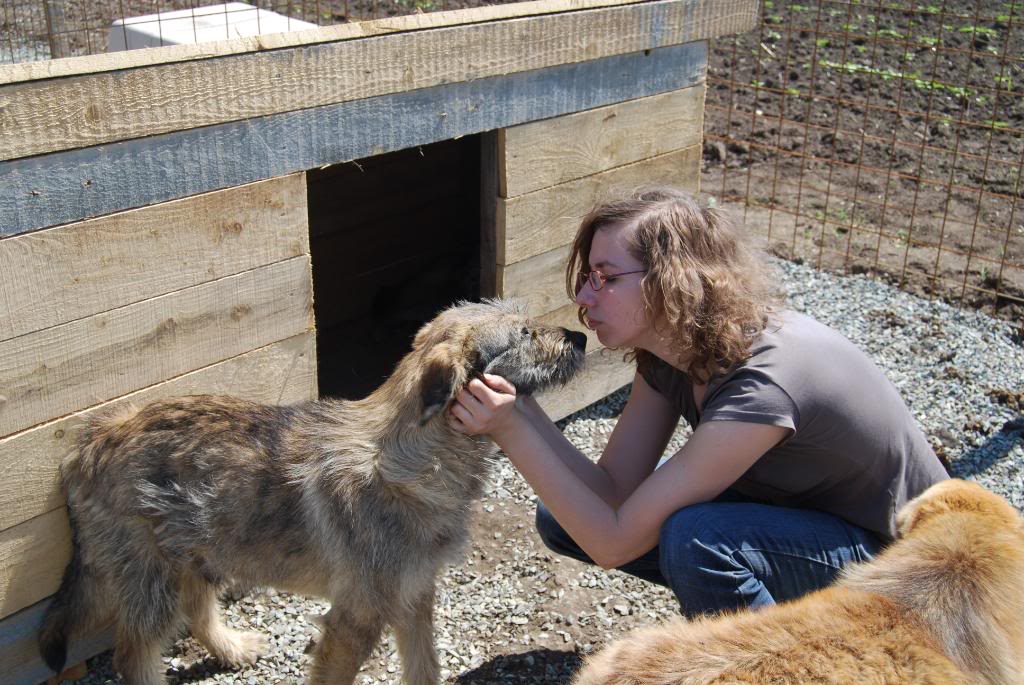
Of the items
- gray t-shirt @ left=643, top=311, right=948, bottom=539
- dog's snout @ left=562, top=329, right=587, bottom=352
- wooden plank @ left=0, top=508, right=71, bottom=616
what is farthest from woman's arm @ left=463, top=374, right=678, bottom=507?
wooden plank @ left=0, top=508, right=71, bottom=616

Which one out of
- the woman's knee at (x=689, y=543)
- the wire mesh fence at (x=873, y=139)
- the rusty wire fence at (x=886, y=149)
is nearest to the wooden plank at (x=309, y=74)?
the wire mesh fence at (x=873, y=139)

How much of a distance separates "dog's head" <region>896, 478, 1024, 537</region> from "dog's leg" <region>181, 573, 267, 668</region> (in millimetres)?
2562

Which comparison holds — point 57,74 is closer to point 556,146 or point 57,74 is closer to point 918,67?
point 556,146

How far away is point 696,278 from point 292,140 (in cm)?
169

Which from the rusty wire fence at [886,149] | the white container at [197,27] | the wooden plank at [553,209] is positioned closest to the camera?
the white container at [197,27]

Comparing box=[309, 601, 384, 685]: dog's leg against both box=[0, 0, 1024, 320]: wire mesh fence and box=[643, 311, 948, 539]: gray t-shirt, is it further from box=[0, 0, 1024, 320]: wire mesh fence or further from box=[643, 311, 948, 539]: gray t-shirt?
box=[0, 0, 1024, 320]: wire mesh fence

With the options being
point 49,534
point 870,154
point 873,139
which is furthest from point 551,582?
point 870,154

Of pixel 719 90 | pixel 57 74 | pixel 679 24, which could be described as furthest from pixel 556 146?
pixel 719 90

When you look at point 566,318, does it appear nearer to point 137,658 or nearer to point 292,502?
point 292,502

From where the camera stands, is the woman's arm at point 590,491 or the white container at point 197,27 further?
the white container at point 197,27

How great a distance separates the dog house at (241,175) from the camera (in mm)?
3252

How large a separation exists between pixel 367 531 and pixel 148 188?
1.44 meters

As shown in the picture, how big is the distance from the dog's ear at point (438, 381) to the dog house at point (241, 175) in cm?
104

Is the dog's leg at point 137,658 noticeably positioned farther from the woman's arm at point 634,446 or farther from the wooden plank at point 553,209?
the wooden plank at point 553,209
